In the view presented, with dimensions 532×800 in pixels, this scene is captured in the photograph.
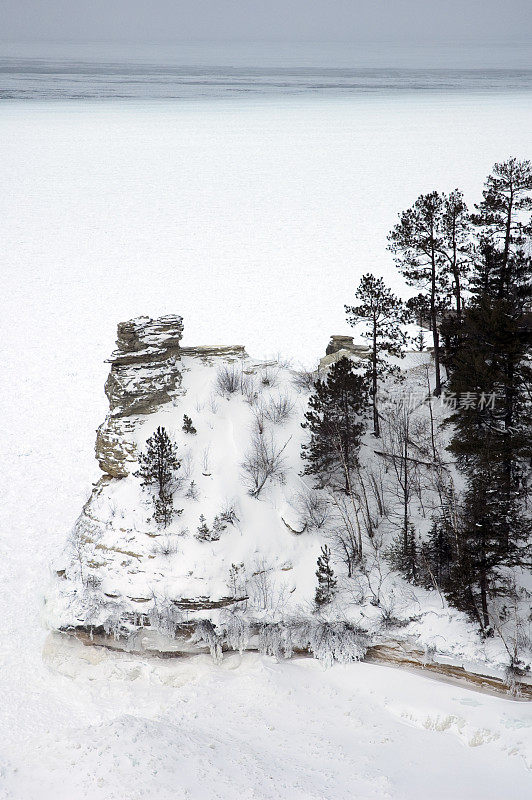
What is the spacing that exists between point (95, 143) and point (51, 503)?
84707 mm

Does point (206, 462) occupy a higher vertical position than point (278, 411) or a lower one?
lower

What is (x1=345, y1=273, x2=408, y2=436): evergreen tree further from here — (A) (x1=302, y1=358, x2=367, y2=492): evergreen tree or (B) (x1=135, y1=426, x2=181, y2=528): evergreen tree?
(B) (x1=135, y1=426, x2=181, y2=528): evergreen tree

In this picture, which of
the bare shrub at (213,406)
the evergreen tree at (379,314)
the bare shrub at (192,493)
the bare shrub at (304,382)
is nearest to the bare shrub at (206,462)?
the bare shrub at (192,493)

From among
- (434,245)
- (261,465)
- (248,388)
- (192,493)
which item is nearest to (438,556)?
(261,465)

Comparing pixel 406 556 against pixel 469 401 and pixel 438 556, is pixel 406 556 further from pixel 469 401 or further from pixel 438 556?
pixel 469 401

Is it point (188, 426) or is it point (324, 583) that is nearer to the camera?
point (324, 583)

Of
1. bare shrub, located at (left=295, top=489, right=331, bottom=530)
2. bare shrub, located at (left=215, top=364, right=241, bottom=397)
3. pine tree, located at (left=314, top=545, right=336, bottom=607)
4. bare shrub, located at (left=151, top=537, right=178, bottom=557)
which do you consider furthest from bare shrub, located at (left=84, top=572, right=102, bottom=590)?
bare shrub, located at (left=215, top=364, right=241, bottom=397)

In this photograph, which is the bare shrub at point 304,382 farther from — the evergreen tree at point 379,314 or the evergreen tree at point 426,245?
the evergreen tree at point 426,245

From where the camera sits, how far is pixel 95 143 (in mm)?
101250

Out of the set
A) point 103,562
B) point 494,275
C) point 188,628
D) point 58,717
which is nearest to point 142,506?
point 103,562

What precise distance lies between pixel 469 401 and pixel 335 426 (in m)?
5.10

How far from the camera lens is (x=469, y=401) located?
1869 cm

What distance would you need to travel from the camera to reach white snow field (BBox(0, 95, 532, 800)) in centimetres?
1708

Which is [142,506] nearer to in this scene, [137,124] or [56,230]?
[56,230]
